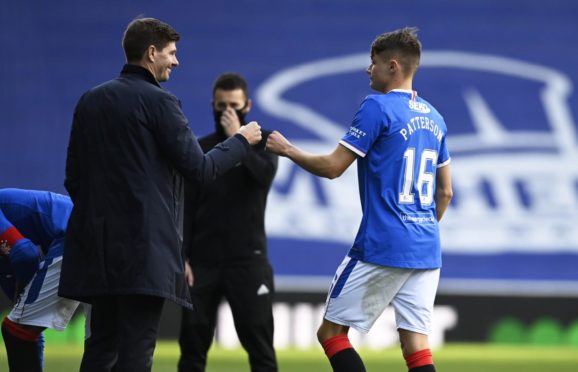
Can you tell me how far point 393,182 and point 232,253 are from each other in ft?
6.46

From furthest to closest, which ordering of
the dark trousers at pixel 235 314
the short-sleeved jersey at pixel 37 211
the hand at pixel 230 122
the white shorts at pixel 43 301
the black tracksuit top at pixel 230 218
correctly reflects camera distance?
1. the black tracksuit top at pixel 230 218
2. the dark trousers at pixel 235 314
3. the hand at pixel 230 122
4. the short-sleeved jersey at pixel 37 211
5. the white shorts at pixel 43 301

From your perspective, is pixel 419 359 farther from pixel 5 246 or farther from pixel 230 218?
pixel 230 218

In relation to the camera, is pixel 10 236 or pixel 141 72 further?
pixel 10 236

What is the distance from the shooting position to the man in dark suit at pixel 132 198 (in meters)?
4.72

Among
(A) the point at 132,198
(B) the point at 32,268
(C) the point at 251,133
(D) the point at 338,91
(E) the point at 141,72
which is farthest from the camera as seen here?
(D) the point at 338,91

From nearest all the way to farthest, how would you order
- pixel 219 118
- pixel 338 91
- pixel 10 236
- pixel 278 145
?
pixel 278 145 < pixel 10 236 < pixel 219 118 < pixel 338 91

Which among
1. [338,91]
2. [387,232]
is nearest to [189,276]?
[387,232]

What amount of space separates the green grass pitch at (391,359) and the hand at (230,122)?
2.70m

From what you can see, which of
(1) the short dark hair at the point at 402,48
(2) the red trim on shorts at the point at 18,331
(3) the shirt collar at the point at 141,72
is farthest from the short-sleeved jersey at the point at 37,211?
(1) the short dark hair at the point at 402,48

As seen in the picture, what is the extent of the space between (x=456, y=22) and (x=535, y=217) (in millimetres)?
2350

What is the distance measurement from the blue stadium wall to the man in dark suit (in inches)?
293

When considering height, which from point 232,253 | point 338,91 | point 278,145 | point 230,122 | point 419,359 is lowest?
point 419,359

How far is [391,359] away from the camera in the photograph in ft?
33.5

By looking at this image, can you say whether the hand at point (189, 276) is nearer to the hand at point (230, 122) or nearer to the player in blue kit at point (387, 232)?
Answer: the hand at point (230, 122)
